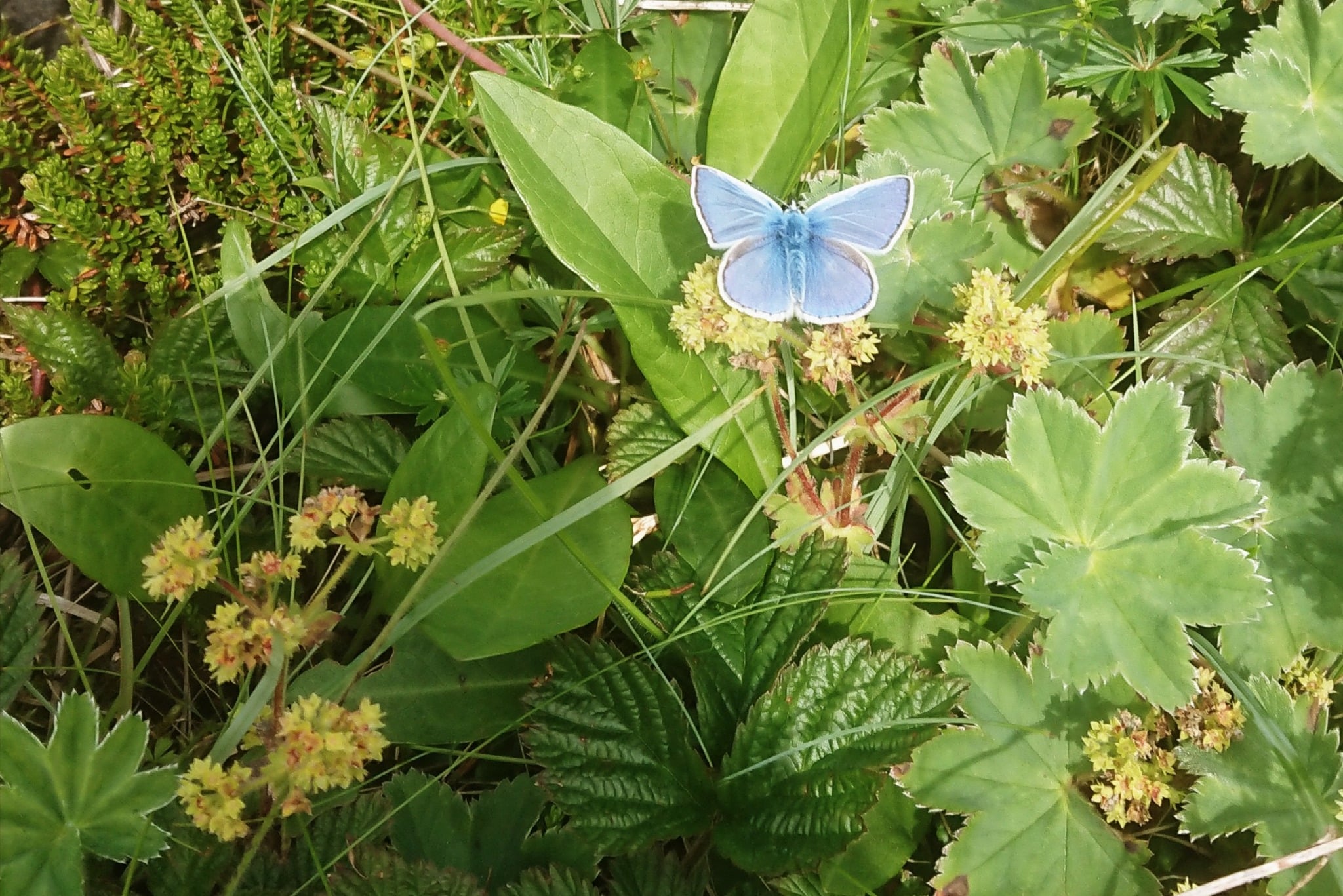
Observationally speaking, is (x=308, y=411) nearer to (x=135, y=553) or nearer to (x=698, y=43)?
(x=135, y=553)

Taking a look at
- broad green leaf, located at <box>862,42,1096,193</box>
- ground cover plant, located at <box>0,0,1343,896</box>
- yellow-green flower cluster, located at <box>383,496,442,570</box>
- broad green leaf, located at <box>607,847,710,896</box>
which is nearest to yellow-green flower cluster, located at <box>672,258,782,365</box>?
ground cover plant, located at <box>0,0,1343,896</box>

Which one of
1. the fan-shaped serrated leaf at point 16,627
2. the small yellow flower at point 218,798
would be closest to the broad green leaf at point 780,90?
the small yellow flower at point 218,798

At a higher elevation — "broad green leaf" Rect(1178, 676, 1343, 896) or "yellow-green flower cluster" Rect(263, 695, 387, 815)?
"yellow-green flower cluster" Rect(263, 695, 387, 815)

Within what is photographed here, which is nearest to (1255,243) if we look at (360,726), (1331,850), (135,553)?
(1331,850)

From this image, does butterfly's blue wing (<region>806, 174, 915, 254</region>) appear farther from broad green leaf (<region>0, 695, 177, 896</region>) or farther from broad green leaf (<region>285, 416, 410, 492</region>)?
broad green leaf (<region>0, 695, 177, 896</region>)

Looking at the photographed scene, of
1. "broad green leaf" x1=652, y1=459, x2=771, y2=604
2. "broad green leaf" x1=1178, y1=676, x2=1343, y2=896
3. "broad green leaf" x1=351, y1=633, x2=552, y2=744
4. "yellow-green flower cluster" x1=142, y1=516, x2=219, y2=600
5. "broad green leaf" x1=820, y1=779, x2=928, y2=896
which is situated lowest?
"broad green leaf" x1=820, y1=779, x2=928, y2=896

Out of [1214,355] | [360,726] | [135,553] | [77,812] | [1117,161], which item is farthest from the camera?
[1117,161]
